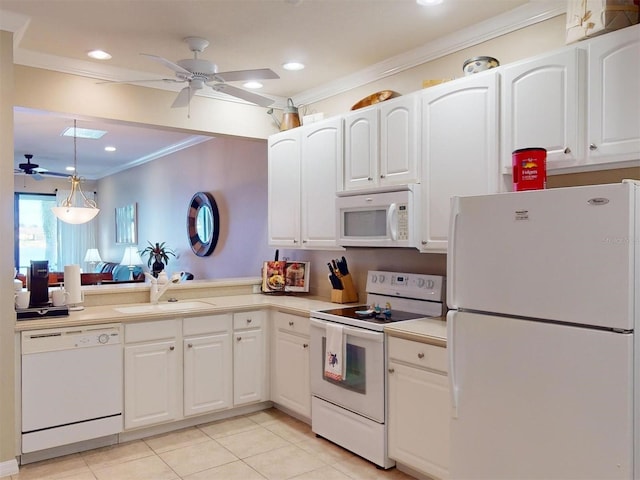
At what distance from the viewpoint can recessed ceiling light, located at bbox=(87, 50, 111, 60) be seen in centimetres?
340

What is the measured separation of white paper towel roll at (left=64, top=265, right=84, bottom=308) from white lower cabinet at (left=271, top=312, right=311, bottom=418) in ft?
4.67

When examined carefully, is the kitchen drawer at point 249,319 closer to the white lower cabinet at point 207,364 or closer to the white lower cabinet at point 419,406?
the white lower cabinet at point 207,364

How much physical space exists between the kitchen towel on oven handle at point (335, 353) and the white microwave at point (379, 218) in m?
0.61

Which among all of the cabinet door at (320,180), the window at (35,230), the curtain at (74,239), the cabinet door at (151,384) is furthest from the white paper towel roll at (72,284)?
the curtain at (74,239)

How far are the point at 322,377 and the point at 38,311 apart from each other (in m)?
1.87

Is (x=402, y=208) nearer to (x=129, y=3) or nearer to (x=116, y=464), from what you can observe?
(x=129, y=3)

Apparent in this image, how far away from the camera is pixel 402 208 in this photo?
10.1 ft

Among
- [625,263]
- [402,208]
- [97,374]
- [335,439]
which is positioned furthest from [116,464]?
[625,263]

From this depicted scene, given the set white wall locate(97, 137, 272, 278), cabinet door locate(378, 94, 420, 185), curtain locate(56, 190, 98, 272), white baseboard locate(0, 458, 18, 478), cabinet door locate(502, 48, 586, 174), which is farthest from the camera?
curtain locate(56, 190, 98, 272)

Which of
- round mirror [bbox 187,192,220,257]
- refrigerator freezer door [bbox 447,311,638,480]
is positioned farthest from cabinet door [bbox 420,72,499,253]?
round mirror [bbox 187,192,220,257]

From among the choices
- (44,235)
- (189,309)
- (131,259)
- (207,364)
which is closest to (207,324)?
(189,309)

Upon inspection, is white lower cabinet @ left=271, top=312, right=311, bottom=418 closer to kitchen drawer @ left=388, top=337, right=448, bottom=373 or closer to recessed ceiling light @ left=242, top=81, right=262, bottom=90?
kitchen drawer @ left=388, top=337, right=448, bottom=373

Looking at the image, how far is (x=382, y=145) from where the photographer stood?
10.9 ft

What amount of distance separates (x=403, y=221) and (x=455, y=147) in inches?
21.1
